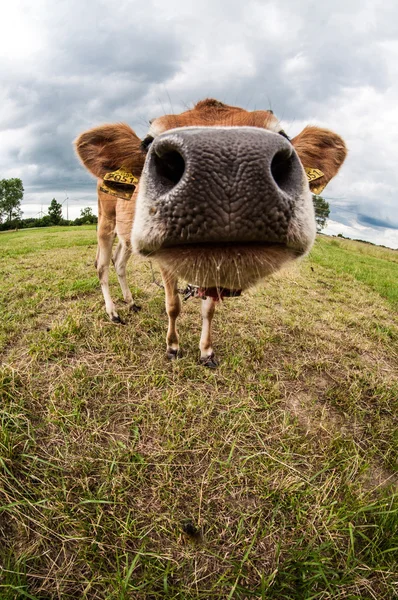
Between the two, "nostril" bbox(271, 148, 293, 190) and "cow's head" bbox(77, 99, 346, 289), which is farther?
"nostril" bbox(271, 148, 293, 190)

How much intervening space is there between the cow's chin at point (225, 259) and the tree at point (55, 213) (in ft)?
273

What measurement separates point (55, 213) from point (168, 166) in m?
85.7

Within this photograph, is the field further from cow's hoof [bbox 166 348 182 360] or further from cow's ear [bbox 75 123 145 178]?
cow's ear [bbox 75 123 145 178]

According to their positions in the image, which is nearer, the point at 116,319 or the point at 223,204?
the point at 223,204

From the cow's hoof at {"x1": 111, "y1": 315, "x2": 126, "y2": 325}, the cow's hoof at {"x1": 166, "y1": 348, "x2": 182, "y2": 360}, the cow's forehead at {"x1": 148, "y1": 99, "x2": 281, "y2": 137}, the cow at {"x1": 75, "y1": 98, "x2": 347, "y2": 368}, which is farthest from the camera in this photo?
the cow's hoof at {"x1": 111, "y1": 315, "x2": 126, "y2": 325}

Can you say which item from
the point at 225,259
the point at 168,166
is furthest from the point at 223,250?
the point at 168,166

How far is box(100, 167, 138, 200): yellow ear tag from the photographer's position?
94.1 inches

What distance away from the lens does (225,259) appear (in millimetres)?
1348

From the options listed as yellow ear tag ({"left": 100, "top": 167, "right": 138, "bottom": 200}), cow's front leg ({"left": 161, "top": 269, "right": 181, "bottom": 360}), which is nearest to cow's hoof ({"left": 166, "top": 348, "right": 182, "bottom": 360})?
cow's front leg ({"left": 161, "top": 269, "right": 181, "bottom": 360})

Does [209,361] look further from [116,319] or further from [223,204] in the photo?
[223,204]

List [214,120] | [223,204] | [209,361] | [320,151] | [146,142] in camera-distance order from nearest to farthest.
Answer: [223,204] < [214,120] < [146,142] < [320,151] < [209,361]

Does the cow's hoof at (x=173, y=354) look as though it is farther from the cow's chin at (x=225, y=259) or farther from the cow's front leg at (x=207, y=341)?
the cow's chin at (x=225, y=259)

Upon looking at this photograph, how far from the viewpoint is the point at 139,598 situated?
1403 mm

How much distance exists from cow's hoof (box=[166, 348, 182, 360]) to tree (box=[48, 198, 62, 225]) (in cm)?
8144
